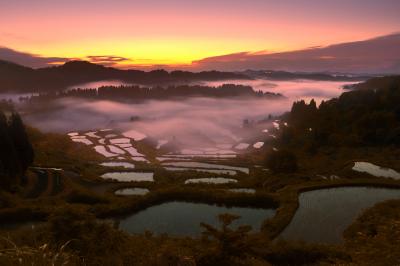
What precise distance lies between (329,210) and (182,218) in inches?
554

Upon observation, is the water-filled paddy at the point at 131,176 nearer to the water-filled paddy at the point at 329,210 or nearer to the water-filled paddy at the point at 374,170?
the water-filled paddy at the point at 329,210

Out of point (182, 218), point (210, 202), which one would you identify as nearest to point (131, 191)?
point (210, 202)

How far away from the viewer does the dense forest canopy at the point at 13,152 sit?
48381mm

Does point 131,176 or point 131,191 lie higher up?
point 131,191

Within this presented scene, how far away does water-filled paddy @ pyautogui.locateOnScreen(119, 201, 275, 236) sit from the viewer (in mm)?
32469

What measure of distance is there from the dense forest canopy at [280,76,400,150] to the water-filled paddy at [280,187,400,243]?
5124cm

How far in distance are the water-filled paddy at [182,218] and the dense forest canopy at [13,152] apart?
2194cm

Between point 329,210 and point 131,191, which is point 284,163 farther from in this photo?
point 131,191

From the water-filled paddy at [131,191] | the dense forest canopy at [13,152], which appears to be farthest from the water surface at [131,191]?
the dense forest canopy at [13,152]

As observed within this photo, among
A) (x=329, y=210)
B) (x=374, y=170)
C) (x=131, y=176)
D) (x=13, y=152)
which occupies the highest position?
(x=13, y=152)

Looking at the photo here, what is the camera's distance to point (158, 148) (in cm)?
12875

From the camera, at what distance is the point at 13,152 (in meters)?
52.1

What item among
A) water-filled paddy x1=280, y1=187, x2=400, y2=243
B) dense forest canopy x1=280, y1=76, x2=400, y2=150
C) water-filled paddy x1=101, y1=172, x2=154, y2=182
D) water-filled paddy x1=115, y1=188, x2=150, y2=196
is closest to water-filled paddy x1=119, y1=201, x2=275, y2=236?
water-filled paddy x1=280, y1=187, x2=400, y2=243

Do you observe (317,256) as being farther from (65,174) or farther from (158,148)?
(158,148)
